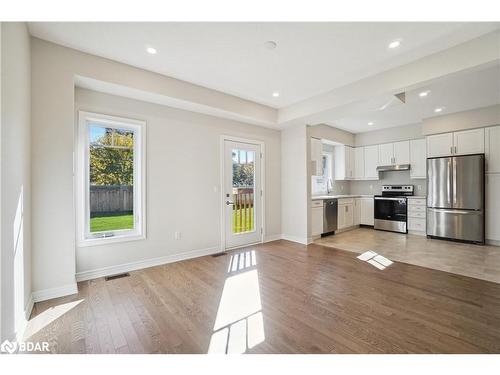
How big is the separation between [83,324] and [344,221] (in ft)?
18.5

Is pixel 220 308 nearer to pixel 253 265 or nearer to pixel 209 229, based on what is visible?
pixel 253 265

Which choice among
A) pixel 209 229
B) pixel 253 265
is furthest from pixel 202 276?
pixel 209 229

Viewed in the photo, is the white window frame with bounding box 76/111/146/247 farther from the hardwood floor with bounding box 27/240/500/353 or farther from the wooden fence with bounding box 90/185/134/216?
the hardwood floor with bounding box 27/240/500/353

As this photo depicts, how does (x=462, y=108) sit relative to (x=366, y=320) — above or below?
above

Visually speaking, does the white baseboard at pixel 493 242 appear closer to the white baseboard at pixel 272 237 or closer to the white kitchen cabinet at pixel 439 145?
the white kitchen cabinet at pixel 439 145

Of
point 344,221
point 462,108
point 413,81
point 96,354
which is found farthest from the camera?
point 344,221

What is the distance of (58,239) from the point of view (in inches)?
98.7

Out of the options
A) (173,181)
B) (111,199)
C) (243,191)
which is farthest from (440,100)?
(111,199)

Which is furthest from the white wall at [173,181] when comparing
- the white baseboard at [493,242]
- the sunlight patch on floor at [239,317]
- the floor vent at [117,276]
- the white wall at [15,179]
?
the white baseboard at [493,242]

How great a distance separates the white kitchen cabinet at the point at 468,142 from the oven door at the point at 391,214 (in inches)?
59.9

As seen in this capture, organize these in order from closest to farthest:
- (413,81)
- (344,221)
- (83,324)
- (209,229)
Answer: (83,324), (413,81), (209,229), (344,221)

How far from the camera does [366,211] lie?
6.49 meters

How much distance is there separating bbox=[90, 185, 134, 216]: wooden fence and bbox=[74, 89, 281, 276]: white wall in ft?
0.98

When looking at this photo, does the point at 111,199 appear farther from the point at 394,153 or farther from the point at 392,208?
the point at 394,153
